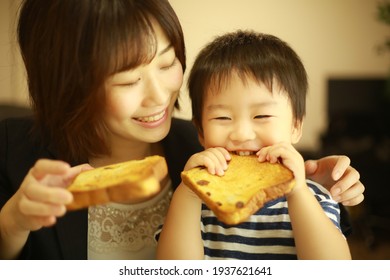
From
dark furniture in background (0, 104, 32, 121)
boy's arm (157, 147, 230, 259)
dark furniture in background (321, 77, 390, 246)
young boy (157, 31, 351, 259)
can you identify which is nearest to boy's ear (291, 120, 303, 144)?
young boy (157, 31, 351, 259)

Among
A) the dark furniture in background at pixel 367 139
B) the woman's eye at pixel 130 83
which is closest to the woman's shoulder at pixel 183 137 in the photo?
the woman's eye at pixel 130 83

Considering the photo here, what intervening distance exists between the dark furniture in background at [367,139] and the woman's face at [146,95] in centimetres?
100

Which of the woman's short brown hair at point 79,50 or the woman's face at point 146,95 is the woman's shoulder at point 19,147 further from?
the woman's face at point 146,95

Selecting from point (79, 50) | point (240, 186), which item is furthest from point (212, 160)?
point (79, 50)

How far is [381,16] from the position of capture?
37.2 inches

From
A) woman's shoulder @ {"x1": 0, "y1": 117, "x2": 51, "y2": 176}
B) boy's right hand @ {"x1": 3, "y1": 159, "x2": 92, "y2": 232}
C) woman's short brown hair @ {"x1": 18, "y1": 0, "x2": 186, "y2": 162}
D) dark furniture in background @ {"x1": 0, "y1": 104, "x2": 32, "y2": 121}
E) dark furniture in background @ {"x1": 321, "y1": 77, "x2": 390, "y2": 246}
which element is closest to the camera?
boy's right hand @ {"x1": 3, "y1": 159, "x2": 92, "y2": 232}

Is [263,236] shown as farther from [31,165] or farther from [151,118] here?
[31,165]

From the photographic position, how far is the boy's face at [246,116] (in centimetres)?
64

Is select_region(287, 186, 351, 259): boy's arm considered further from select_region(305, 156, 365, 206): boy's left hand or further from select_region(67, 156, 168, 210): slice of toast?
select_region(67, 156, 168, 210): slice of toast

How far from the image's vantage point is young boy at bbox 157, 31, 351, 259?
1.99 ft

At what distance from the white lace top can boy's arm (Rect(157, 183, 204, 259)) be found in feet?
0.41

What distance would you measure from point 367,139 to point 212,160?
1.27 meters

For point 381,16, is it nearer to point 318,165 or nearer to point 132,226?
point 318,165

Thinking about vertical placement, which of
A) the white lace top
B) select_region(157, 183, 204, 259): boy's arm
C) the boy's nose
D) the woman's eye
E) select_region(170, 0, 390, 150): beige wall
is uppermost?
select_region(170, 0, 390, 150): beige wall
